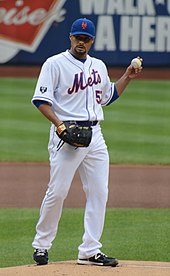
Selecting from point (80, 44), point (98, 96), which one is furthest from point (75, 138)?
point (80, 44)

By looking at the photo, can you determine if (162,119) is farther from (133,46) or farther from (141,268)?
(141,268)

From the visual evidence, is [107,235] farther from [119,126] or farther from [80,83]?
[119,126]

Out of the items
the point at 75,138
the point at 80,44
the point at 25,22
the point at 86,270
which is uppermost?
the point at 25,22

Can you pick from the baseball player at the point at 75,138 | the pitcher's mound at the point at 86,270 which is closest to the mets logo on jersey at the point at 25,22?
the baseball player at the point at 75,138

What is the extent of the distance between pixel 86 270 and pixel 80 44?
162cm

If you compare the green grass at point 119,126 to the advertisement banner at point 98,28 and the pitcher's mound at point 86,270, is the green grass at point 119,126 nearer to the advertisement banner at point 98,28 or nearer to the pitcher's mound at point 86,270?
the advertisement banner at point 98,28

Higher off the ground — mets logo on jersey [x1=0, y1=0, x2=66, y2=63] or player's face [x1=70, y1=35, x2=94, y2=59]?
mets logo on jersey [x1=0, y1=0, x2=66, y2=63]

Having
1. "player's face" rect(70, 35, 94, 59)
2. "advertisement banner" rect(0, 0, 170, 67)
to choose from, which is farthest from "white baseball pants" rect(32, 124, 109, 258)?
"advertisement banner" rect(0, 0, 170, 67)

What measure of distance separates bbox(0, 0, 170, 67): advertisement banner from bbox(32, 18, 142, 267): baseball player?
1304 centimetres

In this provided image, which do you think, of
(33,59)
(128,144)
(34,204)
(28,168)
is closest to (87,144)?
(34,204)

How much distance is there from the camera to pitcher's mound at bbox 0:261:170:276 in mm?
5898

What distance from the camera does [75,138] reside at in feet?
19.3

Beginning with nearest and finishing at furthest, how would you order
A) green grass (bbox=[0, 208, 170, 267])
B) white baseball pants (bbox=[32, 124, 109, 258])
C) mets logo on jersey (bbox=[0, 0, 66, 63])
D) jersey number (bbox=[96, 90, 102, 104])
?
1. white baseball pants (bbox=[32, 124, 109, 258])
2. jersey number (bbox=[96, 90, 102, 104])
3. green grass (bbox=[0, 208, 170, 267])
4. mets logo on jersey (bbox=[0, 0, 66, 63])

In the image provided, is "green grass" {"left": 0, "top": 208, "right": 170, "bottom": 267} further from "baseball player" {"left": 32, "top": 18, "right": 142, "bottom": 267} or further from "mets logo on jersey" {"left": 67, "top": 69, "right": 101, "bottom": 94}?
"mets logo on jersey" {"left": 67, "top": 69, "right": 101, "bottom": 94}
